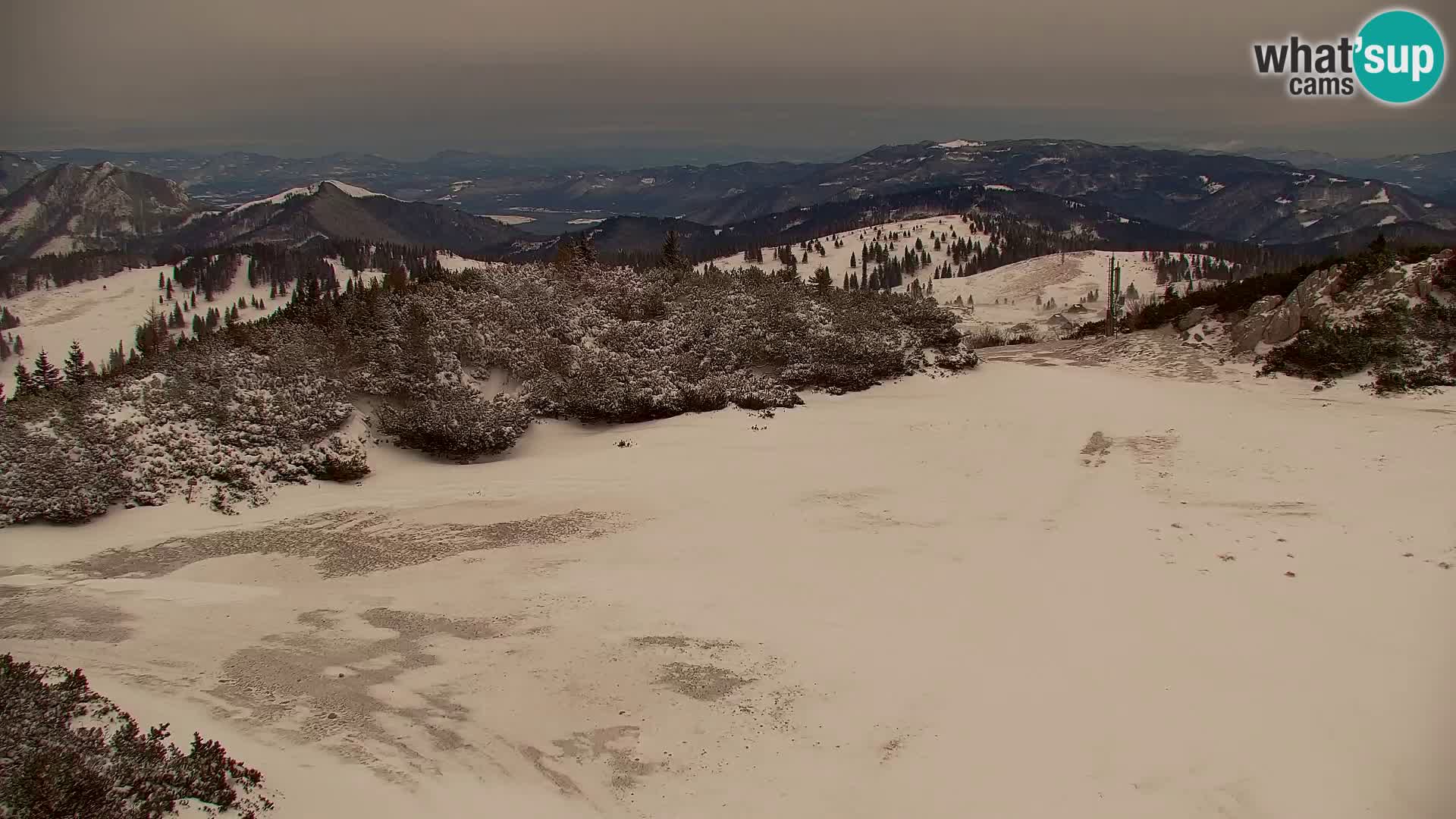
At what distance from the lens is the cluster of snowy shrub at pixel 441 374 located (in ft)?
49.6

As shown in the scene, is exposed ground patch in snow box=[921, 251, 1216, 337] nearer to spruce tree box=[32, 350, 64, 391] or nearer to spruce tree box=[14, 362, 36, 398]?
spruce tree box=[32, 350, 64, 391]

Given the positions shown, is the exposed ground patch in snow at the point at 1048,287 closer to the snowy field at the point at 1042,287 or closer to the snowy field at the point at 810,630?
the snowy field at the point at 1042,287

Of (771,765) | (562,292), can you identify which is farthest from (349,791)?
(562,292)

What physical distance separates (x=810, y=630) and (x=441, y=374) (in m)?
13.7

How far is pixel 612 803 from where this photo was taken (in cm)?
761

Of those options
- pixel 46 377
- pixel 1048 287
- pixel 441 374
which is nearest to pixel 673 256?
pixel 441 374

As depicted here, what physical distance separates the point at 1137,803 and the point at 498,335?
1948 cm

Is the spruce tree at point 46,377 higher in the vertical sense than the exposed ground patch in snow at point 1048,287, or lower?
higher

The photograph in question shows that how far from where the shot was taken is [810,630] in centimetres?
1055

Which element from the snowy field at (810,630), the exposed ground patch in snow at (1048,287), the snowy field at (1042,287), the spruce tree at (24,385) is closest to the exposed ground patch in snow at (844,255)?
the snowy field at (1042,287)

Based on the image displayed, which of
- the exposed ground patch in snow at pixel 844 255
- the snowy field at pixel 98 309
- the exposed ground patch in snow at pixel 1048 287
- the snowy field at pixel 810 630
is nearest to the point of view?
the snowy field at pixel 810 630

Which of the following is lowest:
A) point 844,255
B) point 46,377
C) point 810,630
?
point 810,630

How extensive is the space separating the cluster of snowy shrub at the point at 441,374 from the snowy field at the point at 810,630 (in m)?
1.07

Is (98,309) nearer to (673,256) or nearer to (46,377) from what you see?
(673,256)
